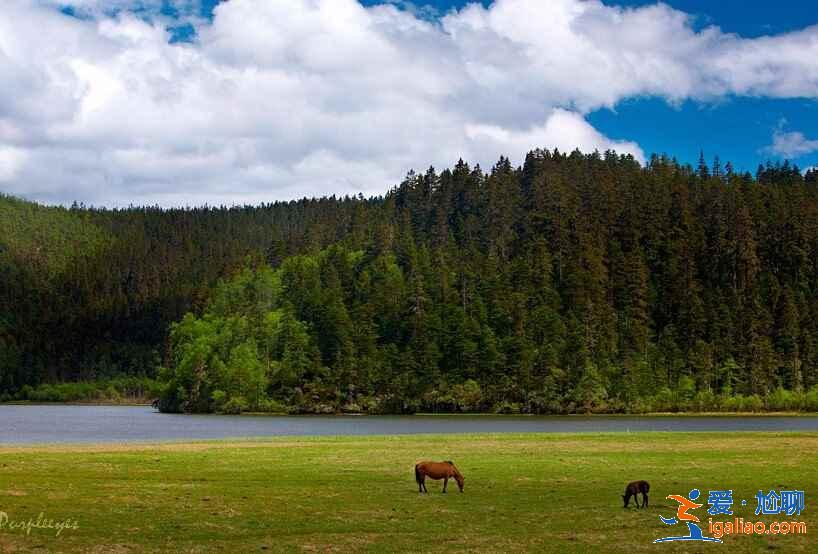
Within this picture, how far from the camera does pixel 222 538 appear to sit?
2581cm

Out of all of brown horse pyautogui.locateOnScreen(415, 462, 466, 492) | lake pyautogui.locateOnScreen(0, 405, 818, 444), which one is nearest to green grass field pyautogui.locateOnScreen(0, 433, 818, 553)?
brown horse pyautogui.locateOnScreen(415, 462, 466, 492)

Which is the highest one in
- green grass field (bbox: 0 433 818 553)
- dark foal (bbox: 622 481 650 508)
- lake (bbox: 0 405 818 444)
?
dark foal (bbox: 622 481 650 508)

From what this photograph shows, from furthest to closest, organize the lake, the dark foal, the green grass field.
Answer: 1. the lake
2. the dark foal
3. the green grass field

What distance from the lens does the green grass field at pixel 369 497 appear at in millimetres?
25469

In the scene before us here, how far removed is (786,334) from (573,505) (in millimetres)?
178202

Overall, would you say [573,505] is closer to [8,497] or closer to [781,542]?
[781,542]

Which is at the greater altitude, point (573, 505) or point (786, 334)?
point (786, 334)

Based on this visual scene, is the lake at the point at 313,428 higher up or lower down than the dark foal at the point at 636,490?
lower down

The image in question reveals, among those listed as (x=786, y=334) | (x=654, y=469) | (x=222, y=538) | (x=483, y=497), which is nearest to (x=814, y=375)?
(x=786, y=334)

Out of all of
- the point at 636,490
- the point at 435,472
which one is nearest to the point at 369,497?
the point at 435,472

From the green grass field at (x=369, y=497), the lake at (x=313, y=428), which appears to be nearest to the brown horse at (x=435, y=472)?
the green grass field at (x=369, y=497)

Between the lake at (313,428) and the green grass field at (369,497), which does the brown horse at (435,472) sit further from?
the lake at (313,428)

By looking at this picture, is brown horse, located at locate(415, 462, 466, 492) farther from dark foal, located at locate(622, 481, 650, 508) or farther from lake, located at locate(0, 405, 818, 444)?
lake, located at locate(0, 405, 818, 444)

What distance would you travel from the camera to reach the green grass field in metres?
25.5
